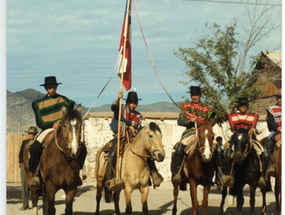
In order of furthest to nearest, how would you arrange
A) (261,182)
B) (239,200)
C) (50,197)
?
1. (261,182)
2. (239,200)
3. (50,197)

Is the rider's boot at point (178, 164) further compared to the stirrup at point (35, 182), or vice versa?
the rider's boot at point (178, 164)

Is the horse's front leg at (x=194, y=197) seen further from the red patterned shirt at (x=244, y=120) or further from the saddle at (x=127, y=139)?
the red patterned shirt at (x=244, y=120)

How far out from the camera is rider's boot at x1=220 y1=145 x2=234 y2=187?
9469 mm

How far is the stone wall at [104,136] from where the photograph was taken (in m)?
15.5

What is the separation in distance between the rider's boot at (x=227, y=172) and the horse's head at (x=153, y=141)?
2053mm

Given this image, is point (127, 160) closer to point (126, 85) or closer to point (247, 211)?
point (126, 85)

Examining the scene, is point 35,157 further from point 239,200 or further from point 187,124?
point 239,200

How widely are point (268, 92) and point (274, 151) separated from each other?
17.3 feet

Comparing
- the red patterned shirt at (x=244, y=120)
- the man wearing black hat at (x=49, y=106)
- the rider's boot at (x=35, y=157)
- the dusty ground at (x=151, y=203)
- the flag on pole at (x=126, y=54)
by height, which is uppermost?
the flag on pole at (x=126, y=54)

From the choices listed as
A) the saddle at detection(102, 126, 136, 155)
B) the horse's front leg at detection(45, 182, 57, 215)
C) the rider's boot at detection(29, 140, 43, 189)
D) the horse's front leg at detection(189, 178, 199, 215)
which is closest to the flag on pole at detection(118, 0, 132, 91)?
the saddle at detection(102, 126, 136, 155)

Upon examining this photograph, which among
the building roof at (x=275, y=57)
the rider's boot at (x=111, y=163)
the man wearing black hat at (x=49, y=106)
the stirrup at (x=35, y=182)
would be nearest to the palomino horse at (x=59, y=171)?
the stirrup at (x=35, y=182)

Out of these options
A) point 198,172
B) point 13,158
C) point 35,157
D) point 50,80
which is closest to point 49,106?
point 50,80

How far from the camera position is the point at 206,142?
8477mm

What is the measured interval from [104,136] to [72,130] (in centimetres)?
830
